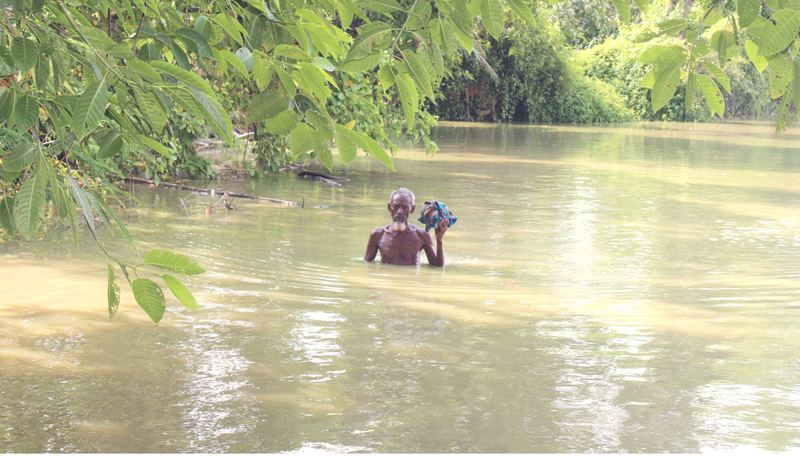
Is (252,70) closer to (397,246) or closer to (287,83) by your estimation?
(287,83)

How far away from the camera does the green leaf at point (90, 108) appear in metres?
1.98

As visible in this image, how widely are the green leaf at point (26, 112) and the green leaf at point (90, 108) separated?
0.32m

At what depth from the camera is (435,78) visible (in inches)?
111

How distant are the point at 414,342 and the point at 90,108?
339 cm

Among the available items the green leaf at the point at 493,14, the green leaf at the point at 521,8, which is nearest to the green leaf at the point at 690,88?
the green leaf at the point at 521,8

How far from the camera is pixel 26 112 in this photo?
7.39ft

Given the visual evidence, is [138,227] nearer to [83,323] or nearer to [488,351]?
[83,323]

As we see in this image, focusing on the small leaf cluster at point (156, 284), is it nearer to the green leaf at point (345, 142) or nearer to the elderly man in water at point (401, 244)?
the green leaf at point (345, 142)

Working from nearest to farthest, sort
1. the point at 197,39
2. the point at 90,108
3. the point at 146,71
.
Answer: the point at 90,108 < the point at 146,71 < the point at 197,39

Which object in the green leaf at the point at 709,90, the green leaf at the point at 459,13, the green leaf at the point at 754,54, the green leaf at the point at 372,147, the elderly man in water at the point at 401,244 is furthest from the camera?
the elderly man in water at the point at 401,244

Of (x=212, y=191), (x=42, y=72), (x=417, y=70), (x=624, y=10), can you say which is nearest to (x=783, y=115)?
(x=624, y=10)

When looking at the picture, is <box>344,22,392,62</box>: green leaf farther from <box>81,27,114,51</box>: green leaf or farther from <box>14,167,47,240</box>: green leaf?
<box>14,167,47,240</box>: green leaf

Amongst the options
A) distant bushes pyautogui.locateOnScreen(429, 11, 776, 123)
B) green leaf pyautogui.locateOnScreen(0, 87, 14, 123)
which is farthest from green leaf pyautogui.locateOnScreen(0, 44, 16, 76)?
distant bushes pyautogui.locateOnScreen(429, 11, 776, 123)

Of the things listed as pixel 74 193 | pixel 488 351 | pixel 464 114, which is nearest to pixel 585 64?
pixel 464 114
